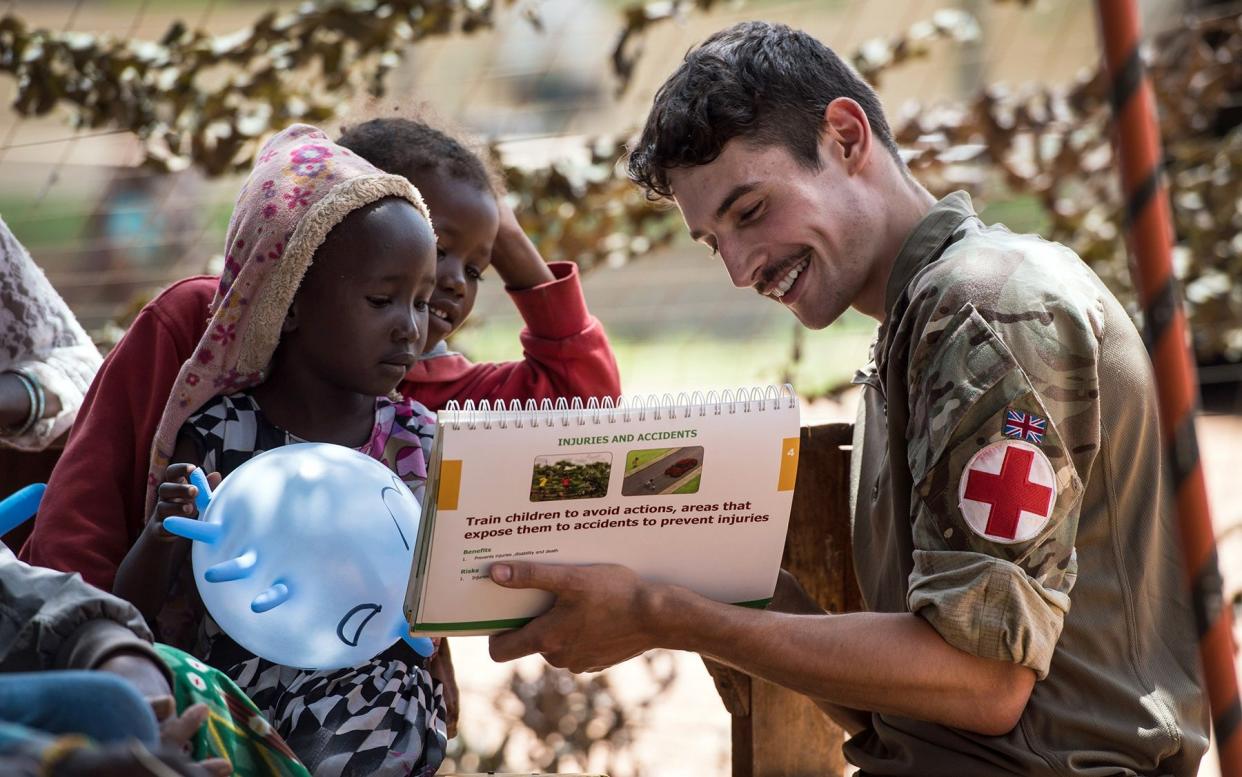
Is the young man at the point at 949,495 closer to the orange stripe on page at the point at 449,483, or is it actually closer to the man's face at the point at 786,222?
the man's face at the point at 786,222

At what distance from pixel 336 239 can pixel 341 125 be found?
679 mm

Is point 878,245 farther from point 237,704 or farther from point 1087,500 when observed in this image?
point 237,704

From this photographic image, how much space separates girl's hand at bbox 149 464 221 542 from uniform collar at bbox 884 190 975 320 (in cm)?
96

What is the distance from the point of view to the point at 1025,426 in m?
1.66

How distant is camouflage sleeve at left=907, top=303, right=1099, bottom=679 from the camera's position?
1644 mm

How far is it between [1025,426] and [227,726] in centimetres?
99

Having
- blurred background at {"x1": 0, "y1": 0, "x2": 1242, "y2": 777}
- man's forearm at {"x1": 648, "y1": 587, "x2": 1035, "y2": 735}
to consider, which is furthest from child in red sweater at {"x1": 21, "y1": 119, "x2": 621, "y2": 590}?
blurred background at {"x1": 0, "y1": 0, "x2": 1242, "y2": 777}

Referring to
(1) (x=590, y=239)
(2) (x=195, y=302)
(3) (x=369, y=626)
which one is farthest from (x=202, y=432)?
(1) (x=590, y=239)

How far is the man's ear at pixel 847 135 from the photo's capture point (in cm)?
201

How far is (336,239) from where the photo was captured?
6.50ft

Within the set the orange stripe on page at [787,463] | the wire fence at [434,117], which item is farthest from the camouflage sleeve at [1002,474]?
the wire fence at [434,117]

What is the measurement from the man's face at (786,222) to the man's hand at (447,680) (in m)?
0.76

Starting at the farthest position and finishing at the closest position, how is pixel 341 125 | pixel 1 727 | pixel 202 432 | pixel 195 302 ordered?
pixel 341 125 → pixel 195 302 → pixel 202 432 → pixel 1 727

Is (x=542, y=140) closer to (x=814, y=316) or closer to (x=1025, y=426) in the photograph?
(x=814, y=316)
